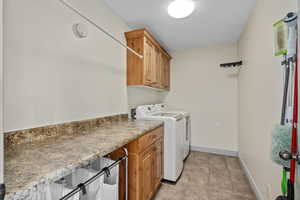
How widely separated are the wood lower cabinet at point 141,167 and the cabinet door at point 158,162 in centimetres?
1

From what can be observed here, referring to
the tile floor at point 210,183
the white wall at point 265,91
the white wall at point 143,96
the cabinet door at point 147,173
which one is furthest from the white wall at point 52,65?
the white wall at point 265,91

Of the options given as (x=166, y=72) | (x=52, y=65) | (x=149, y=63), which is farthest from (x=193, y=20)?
(x=52, y=65)

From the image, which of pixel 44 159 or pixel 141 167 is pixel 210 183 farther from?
pixel 44 159

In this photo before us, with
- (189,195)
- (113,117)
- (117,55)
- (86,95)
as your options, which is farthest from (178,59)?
(189,195)

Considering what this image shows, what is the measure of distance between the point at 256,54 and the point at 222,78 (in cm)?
141

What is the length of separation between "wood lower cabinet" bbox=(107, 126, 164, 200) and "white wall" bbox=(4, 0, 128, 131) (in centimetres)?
63

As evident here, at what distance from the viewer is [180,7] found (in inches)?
66.6

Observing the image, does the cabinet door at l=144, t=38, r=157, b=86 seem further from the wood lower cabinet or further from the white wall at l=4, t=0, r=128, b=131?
the wood lower cabinet

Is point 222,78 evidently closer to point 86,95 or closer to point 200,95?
point 200,95

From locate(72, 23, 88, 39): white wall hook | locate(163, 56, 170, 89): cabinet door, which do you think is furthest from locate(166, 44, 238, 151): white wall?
locate(72, 23, 88, 39): white wall hook

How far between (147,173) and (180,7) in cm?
197

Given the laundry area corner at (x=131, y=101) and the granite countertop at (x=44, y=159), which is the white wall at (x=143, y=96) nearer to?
the laundry area corner at (x=131, y=101)

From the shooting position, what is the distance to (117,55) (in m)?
1.99

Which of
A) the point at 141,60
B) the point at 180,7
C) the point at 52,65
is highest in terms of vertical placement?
the point at 180,7
